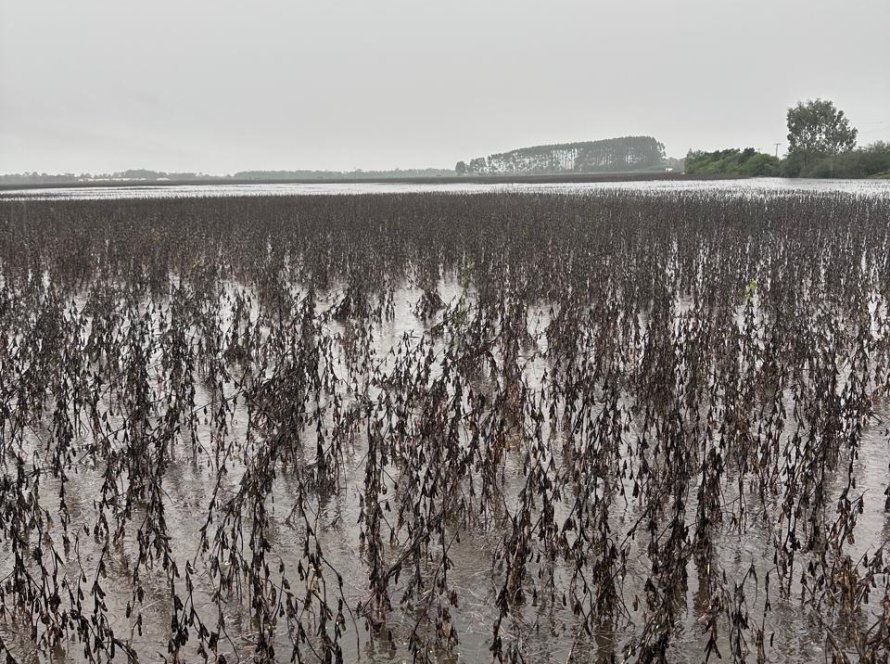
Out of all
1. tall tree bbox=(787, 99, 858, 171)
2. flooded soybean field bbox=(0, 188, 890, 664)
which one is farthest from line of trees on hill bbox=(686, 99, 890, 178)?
Answer: flooded soybean field bbox=(0, 188, 890, 664)

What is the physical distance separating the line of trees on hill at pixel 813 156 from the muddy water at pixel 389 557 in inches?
2276

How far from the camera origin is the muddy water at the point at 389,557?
8.53ft

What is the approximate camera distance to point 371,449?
3.49 metres

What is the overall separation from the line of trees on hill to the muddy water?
5781cm

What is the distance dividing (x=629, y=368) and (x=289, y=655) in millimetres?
4298

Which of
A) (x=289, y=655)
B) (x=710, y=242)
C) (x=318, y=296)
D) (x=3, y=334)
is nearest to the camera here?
(x=289, y=655)

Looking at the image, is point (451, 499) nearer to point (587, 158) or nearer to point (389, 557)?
point (389, 557)

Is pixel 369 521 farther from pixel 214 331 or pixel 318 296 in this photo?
pixel 318 296

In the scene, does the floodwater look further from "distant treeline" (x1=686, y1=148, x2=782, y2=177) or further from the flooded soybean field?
the flooded soybean field

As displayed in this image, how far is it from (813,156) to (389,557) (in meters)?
71.7

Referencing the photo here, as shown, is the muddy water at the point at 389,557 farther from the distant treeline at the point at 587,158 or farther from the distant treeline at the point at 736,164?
the distant treeline at the point at 587,158

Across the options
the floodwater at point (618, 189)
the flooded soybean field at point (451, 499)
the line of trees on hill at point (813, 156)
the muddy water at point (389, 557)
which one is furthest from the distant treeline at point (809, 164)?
the muddy water at point (389, 557)

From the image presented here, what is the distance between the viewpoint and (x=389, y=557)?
321 cm

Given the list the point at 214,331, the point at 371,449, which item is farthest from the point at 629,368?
the point at 214,331
